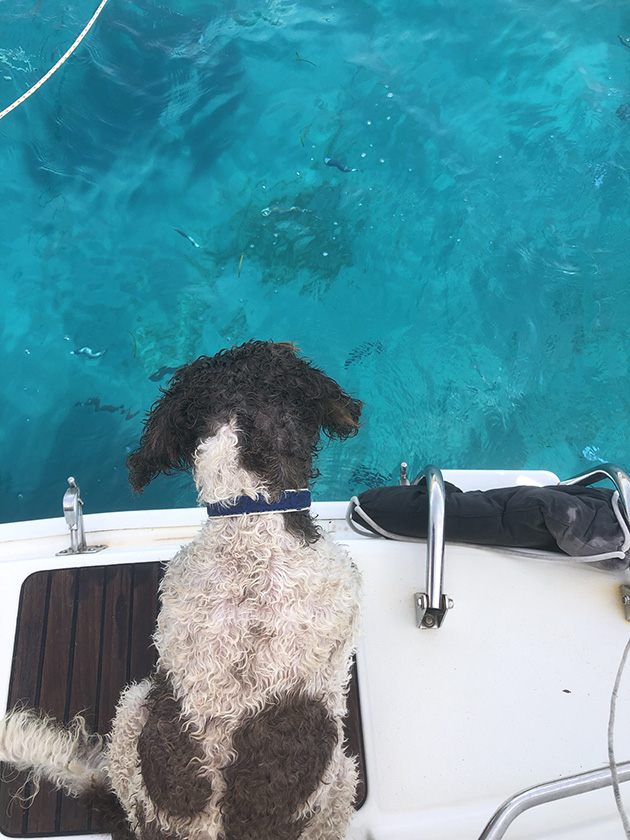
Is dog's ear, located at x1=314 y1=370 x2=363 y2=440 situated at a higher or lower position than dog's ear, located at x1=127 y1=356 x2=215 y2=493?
higher

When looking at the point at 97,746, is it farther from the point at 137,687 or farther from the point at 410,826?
the point at 410,826

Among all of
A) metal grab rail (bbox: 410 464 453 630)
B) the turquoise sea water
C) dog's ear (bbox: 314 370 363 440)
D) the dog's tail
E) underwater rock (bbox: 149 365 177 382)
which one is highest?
the turquoise sea water

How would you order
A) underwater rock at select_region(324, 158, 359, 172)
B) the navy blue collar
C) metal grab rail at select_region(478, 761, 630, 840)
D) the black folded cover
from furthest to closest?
underwater rock at select_region(324, 158, 359, 172), the black folded cover, the navy blue collar, metal grab rail at select_region(478, 761, 630, 840)

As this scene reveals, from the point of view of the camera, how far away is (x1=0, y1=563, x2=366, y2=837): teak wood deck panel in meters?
1.97

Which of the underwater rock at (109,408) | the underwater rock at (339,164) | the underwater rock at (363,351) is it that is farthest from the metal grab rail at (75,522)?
the underwater rock at (339,164)

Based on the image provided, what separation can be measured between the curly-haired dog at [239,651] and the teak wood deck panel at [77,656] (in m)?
0.20

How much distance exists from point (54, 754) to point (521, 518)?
5.44 feet

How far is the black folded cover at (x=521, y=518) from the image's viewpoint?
2049 mm

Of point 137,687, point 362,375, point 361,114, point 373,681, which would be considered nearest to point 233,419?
point 137,687

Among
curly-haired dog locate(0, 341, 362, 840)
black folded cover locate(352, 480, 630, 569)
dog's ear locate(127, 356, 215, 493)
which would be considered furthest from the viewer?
black folded cover locate(352, 480, 630, 569)

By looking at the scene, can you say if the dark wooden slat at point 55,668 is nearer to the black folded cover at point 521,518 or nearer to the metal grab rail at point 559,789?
the black folded cover at point 521,518

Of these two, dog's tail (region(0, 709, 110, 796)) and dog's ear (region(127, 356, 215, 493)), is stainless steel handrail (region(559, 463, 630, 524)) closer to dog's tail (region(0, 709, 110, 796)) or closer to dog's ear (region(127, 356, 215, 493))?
dog's ear (region(127, 356, 215, 493))

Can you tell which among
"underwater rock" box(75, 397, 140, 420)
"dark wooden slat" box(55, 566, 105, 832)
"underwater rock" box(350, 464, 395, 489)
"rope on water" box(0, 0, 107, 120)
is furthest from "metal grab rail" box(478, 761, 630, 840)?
"rope on water" box(0, 0, 107, 120)

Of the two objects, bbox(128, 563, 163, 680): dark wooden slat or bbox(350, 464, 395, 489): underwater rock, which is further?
bbox(350, 464, 395, 489): underwater rock
